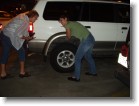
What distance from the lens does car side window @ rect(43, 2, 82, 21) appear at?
718 cm

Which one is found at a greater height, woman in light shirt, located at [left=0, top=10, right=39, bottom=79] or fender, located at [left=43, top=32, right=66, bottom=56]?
woman in light shirt, located at [left=0, top=10, right=39, bottom=79]

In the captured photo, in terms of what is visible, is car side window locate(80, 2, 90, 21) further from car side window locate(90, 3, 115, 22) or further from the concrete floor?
the concrete floor

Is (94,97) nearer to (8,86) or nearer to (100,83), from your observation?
(100,83)

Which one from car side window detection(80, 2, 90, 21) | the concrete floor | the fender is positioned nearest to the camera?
the concrete floor

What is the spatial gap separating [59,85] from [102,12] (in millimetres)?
2485

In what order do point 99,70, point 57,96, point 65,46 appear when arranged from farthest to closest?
point 99,70 < point 65,46 < point 57,96

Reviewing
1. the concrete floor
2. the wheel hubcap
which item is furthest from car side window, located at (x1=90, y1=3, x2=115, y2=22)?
the concrete floor

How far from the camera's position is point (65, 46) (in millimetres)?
7086

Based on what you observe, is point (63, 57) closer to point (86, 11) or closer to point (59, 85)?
point (59, 85)

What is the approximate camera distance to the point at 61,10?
23.8 ft

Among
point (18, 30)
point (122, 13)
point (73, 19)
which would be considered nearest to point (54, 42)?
point (73, 19)

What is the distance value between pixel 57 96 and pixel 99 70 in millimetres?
2377

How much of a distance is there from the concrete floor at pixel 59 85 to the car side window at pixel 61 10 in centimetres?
146

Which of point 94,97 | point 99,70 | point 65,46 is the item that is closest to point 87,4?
point 65,46
